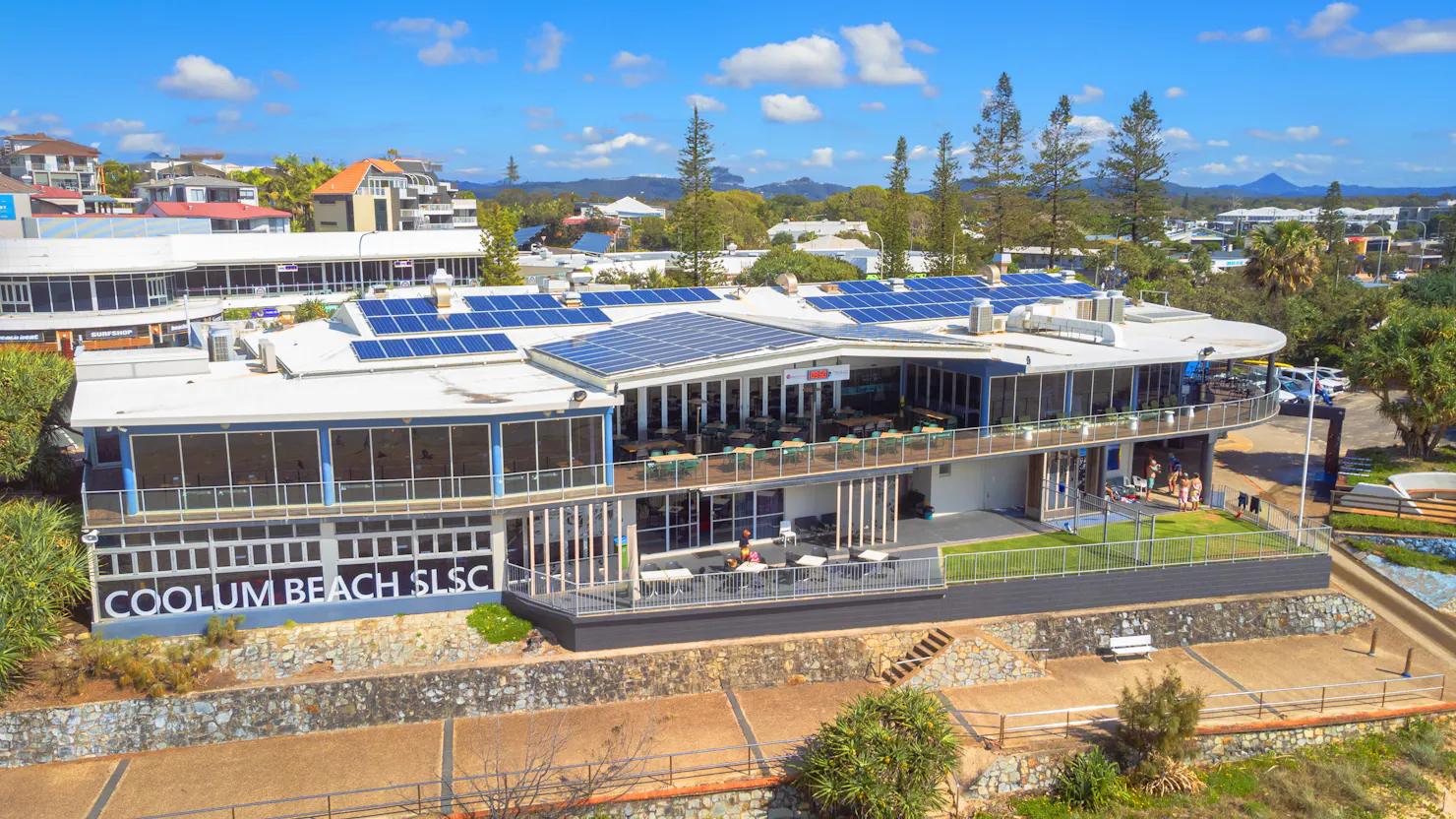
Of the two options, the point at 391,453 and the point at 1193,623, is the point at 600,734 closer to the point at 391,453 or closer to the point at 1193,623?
the point at 391,453

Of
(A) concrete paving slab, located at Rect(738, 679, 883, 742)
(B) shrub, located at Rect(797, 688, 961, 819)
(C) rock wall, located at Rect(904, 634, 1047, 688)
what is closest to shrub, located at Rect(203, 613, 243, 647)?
(A) concrete paving slab, located at Rect(738, 679, 883, 742)

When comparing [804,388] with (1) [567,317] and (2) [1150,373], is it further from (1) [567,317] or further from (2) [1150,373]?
(2) [1150,373]

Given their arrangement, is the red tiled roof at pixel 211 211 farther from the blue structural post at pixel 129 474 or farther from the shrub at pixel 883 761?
the shrub at pixel 883 761

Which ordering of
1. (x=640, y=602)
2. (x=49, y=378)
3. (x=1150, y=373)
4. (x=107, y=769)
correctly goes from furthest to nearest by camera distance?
(x=1150, y=373) < (x=49, y=378) < (x=640, y=602) < (x=107, y=769)

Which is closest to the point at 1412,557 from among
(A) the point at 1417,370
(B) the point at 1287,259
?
(A) the point at 1417,370

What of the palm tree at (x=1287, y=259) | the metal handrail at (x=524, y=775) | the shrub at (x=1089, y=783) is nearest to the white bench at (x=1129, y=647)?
the shrub at (x=1089, y=783)

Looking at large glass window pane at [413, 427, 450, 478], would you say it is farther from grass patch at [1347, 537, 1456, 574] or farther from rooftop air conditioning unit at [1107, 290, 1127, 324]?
grass patch at [1347, 537, 1456, 574]

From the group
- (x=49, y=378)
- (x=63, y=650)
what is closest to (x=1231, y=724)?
(x=63, y=650)
